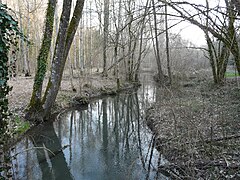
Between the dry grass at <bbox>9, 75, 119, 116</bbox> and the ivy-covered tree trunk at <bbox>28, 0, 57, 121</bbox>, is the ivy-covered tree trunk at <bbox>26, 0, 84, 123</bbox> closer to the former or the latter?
the ivy-covered tree trunk at <bbox>28, 0, 57, 121</bbox>

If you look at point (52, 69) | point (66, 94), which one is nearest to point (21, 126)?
point (52, 69)

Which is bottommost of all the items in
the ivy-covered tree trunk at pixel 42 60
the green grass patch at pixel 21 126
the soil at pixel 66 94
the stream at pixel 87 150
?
the stream at pixel 87 150

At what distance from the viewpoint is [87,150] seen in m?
7.28

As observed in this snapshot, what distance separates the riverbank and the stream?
0.58 m

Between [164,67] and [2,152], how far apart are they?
18.9 meters

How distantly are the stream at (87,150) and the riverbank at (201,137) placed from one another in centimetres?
58

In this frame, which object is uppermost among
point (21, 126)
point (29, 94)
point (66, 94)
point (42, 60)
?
point (42, 60)

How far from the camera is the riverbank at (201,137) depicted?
436 centimetres

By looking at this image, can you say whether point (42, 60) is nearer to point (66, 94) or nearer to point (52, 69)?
point (52, 69)

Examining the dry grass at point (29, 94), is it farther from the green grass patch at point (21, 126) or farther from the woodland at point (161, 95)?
the green grass patch at point (21, 126)

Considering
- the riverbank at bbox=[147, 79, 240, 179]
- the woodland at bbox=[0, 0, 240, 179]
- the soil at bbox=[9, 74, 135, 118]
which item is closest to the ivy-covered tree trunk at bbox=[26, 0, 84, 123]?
the woodland at bbox=[0, 0, 240, 179]

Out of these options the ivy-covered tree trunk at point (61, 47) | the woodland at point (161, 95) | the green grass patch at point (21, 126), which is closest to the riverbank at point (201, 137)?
the woodland at point (161, 95)

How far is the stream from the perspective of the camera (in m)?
5.63

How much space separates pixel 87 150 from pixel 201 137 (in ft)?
13.5
